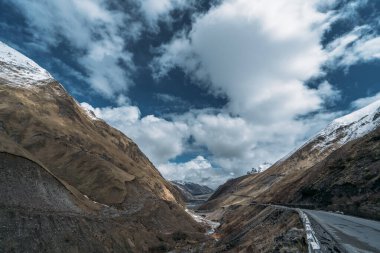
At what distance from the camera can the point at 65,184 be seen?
75062mm

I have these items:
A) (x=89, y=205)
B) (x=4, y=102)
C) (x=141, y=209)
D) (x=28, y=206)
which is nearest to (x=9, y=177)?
(x=28, y=206)

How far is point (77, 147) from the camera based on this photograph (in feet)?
387

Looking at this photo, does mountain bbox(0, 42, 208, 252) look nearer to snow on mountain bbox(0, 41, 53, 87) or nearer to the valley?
the valley

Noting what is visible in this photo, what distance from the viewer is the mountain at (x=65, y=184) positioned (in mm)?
53969

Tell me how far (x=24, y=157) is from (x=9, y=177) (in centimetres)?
687

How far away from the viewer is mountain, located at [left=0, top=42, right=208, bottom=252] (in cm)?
5397

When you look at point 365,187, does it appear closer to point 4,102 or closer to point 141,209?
point 141,209

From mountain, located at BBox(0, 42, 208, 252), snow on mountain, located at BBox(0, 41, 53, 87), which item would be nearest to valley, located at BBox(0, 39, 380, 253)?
mountain, located at BBox(0, 42, 208, 252)

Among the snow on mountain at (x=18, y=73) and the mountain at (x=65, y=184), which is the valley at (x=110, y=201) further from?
the snow on mountain at (x=18, y=73)

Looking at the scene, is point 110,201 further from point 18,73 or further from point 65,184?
point 18,73

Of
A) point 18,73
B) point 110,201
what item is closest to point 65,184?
point 110,201

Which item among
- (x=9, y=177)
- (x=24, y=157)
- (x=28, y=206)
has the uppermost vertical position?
(x=24, y=157)

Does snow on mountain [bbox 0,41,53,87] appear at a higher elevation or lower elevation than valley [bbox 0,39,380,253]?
higher

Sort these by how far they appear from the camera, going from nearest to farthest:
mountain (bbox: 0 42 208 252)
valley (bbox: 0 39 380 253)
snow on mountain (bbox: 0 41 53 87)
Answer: valley (bbox: 0 39 380 253)
mountain (bbox: 0 42 208 252)
snow on mountain (bbox: 0 41 53 87)
